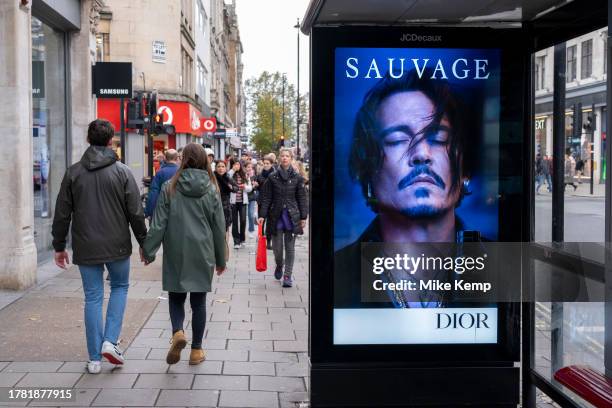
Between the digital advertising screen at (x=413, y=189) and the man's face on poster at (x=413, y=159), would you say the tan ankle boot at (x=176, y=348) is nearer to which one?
the digital advertising screen at (x=413, y=189)

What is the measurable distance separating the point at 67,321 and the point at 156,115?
40.0 feet

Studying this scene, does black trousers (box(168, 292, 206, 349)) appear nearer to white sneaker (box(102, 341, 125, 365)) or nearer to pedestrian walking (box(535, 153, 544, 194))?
white sneaker (box(102, 341, 125, 365))

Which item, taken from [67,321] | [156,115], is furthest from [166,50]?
[67,321]

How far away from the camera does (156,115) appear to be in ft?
63.9

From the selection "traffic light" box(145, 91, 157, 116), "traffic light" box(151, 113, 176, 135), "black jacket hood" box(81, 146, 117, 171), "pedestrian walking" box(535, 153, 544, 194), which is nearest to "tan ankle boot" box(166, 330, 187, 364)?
"black jacket hood" box(81, 146, 117, 171)

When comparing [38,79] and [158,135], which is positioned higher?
[38,79]

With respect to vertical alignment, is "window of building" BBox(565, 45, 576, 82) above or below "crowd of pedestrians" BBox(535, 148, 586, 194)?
above

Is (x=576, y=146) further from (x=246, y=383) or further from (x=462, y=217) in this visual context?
(x=246, y=383)

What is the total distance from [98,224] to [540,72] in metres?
3.29

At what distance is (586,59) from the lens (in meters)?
4.25

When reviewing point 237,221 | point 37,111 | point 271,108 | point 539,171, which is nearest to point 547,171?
point 539,171

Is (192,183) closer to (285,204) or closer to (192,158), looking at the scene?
(192,158)

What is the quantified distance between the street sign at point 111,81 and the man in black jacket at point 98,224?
28.7 feet

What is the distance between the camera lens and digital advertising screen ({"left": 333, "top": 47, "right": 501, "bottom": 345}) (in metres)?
4.74
